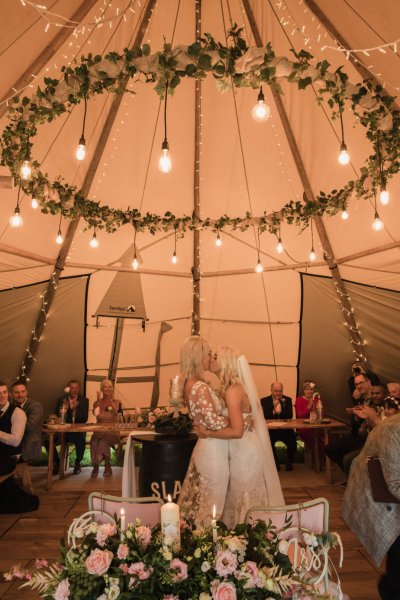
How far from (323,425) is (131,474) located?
108 inches

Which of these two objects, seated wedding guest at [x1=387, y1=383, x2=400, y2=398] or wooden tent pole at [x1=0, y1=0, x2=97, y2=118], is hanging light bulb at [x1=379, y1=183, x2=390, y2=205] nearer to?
wooden tent pole at [x1=0, y1=0, x2=97, y2=118]

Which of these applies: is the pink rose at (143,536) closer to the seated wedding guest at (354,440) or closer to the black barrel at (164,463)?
the black barrel at (164,463)

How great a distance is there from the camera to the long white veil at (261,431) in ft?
14.0

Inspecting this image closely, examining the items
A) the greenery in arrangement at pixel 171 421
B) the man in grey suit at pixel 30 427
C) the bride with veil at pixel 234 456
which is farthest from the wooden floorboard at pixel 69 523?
the greenery in arrangement at pixel 171 421

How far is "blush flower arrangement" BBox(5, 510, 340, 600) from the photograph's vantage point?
1.62m

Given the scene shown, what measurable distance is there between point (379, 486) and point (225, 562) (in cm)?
159

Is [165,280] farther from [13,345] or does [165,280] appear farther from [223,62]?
[223,62]

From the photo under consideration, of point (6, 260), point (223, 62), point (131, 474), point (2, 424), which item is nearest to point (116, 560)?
point (223, 62)

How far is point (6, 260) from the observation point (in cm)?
708

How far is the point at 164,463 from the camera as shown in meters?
4.56

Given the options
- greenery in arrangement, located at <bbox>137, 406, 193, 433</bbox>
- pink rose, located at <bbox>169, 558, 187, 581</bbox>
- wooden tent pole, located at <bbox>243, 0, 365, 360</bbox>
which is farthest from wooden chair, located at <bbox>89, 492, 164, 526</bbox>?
wooden tent pole, located at <bbox>243, 0, 365, 360</bbox>

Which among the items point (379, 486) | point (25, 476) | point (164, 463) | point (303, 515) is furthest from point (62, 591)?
point (25, 476)

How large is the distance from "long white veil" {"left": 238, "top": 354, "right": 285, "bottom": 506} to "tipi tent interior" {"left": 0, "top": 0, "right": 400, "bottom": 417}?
210 cm

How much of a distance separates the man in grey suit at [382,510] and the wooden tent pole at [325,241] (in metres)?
3.69
